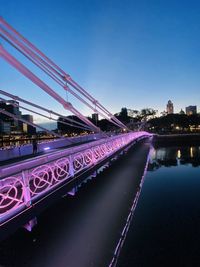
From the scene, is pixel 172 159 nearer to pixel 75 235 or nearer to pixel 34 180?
pixel 75 235

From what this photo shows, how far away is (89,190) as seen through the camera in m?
10.6

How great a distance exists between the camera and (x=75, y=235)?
6527 mm

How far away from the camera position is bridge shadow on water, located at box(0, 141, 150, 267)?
540cm

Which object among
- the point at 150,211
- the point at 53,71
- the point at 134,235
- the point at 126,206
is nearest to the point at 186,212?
the point at 150,211

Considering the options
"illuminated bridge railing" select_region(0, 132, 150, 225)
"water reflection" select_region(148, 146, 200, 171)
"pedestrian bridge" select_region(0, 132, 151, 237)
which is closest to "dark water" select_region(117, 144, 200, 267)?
"pedestrian bridge" select_region(0, 132, 151, 237)

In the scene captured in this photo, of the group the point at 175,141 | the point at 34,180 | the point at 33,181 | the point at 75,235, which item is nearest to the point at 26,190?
the point at 34,180

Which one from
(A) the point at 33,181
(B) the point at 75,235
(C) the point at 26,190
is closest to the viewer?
(C) the point at 26,190

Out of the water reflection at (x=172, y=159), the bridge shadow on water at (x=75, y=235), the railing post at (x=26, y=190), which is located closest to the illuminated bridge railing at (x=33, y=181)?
the railing post at (x=26, y=190)

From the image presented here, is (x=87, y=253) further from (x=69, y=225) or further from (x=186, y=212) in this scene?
(x=186, y=212)

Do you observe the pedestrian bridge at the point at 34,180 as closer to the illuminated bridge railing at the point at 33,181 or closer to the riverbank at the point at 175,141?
the illuminated bridge railing at the point at 33,181

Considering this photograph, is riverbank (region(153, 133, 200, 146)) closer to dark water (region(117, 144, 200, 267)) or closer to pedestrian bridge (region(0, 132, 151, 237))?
dark water (region(117, 144, 200, 267))

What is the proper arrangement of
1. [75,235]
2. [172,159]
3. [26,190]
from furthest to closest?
[172,159] < [75,235] < [26,190]

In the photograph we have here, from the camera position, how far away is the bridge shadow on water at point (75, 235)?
5402mm

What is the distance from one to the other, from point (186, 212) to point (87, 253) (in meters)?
5.52
